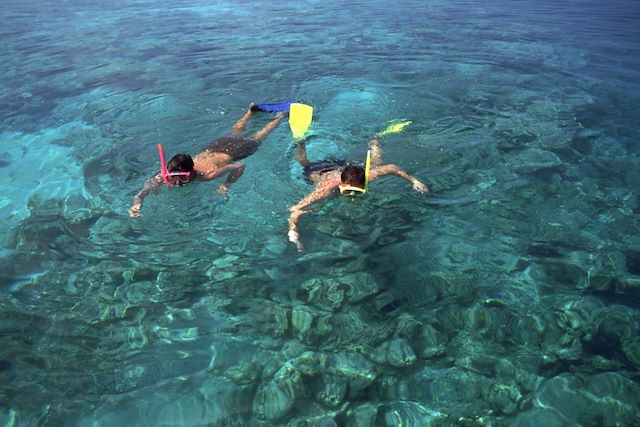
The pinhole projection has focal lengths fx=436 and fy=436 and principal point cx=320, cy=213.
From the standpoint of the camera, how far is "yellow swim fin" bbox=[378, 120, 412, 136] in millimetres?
7064

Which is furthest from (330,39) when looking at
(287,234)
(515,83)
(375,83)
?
(287,234)

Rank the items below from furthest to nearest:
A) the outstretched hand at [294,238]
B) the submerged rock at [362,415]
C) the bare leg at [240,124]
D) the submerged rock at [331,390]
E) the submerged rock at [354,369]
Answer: the bare leg at [240,124] → the outstretched hand at [294,238] → the submerged rock at [354,369] → the submerged rock at [331,390] → the submerged rock at [362,415]

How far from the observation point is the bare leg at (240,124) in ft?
23.7

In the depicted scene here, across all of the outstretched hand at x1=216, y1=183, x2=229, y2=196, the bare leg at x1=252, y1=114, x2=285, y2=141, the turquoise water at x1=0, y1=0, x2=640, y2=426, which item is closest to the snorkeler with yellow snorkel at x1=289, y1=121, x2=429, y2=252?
the turquoise water at x1=0, y1=0, x2=640, y2=426

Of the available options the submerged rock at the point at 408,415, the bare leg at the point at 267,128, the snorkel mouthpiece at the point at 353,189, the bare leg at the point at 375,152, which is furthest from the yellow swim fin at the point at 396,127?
the submerged rock at the point at 408,415

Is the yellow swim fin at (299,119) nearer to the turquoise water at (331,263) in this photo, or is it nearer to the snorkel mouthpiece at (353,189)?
the turquoise water at (331,263)

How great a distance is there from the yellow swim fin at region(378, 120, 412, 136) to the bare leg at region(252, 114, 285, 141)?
5.64 ft

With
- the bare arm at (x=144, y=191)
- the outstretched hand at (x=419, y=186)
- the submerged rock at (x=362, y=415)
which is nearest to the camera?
the submerged rock at (x=362, y=415)

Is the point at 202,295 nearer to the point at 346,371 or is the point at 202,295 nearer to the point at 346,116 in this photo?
the point at 346,371

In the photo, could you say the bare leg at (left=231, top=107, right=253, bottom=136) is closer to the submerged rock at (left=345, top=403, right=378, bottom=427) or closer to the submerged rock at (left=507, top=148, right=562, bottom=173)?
the submerged rock at (left=507, top=148, right=562, bottom=173)

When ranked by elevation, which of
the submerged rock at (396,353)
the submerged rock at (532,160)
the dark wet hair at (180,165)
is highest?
the dark wet hair at (180,165)

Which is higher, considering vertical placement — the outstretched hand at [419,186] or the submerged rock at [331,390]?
the outstretched hand at [419,186]

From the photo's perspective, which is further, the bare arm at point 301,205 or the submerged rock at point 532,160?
the submerged rock at point 532,160

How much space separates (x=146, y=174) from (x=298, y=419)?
4.22 m
